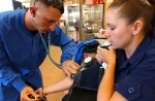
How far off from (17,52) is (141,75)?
2.63ft

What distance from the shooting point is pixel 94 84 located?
112 cm

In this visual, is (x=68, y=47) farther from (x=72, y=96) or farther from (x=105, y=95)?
(x=105, y=95)

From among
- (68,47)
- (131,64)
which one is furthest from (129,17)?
(68,47)

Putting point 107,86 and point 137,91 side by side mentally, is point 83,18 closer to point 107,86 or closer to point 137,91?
point 107,86

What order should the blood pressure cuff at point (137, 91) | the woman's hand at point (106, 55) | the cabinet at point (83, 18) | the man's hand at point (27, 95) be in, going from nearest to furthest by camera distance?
the blood pressure cuff at point (137, 91) → the woman's hand at point (106, 55) → the man's hand at point (27, 95) → the cabinet at point (83, 18)

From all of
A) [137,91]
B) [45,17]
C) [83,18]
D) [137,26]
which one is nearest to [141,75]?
[137,91]

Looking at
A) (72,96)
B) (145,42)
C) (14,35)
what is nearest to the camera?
(145,42)

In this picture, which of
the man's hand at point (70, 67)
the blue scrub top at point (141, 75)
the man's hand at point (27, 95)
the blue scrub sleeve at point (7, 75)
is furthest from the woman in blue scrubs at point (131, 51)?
the blue scrub sleeve at point (7, 75)

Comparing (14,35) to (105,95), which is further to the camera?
(14,35)

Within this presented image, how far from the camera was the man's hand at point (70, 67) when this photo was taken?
123 centimetres

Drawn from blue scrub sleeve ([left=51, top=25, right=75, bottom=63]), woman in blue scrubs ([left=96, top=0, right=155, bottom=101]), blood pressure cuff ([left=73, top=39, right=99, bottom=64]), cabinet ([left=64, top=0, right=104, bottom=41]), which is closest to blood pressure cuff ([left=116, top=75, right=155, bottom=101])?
woman in blue scrubs ([left=96, top=0, right=155, bottom=101])

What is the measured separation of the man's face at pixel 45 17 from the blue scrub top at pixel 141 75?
48cm

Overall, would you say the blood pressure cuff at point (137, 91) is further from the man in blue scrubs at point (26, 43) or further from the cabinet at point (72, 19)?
the cabinet at point (72, 19)

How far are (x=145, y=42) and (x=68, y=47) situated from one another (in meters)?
0.65
